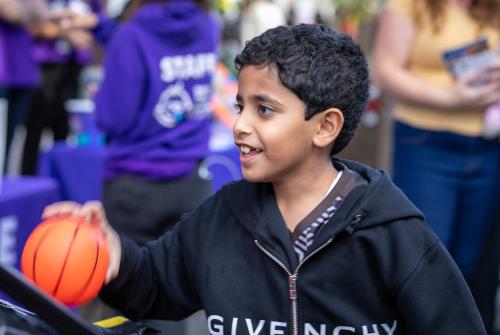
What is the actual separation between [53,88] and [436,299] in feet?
16.8

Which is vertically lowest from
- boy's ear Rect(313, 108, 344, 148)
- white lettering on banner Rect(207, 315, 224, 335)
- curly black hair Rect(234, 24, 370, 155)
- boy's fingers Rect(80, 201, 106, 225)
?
white lettering on banner Rect(207, 315, 224, 335)

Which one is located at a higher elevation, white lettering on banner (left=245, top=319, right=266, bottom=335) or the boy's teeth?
the boy's teeth

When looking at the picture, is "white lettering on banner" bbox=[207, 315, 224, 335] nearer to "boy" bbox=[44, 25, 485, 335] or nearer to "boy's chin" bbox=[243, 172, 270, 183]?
"boy" bbox=[44, 25, 485, 335]

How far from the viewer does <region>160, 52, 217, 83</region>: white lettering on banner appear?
3.95 metres

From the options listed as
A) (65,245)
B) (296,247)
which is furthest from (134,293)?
(296,247)

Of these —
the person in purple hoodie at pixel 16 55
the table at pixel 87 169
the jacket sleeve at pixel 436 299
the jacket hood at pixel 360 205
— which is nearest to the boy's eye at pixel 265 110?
the jacket hood at pixel 360 205

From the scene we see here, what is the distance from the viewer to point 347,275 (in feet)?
6.99

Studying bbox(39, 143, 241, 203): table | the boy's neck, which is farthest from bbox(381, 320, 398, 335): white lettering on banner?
bbox(39, 143, 241, 203): table

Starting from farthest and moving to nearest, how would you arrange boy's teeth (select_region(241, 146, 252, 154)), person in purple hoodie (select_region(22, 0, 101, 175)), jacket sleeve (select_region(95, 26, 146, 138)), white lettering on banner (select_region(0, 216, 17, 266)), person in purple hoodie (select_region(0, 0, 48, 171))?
person in purple hoodie (select_region(22, 0, 101, 175)), person in purple hoodie (select_region(0, 0, 48, 171)), white lettering on banner (select_region(0, 216, 17, 266)), jacket sleeve (select_region(95, 26, 146, 138)), boy's teeth (select_region(241, 146, 252, 154))

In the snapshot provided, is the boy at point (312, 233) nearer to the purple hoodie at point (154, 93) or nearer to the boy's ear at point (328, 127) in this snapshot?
the boy's ear at point (328, 127)

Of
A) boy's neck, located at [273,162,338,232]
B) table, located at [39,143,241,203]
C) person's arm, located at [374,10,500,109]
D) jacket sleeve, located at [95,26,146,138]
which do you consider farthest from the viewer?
table, located at [39,143,241,203]

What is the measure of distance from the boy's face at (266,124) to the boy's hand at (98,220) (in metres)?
0.42

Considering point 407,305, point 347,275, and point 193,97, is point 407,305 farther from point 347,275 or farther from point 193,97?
point 193,97

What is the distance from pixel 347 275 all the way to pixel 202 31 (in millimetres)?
2259
